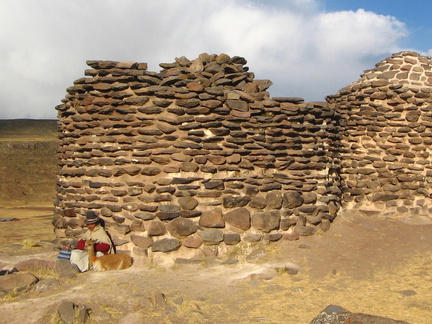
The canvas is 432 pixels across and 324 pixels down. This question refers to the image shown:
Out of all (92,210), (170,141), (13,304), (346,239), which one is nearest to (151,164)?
(170,141)

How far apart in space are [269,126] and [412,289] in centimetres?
332

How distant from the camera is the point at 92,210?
7.31 metres

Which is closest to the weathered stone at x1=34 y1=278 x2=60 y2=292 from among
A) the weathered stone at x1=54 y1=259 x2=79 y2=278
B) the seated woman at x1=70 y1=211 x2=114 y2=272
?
the weathered stone at x1=54 y1=259 x2=79 y2=278

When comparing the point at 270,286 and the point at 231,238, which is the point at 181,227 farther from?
the point at 270,286

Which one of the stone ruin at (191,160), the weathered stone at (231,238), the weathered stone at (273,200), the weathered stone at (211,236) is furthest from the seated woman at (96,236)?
the weathered stone at (273,200)

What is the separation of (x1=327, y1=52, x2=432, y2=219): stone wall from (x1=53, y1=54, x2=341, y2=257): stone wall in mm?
1943

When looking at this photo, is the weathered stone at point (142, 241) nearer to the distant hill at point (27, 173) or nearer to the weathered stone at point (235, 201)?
the weathered stone at point (235, 201)

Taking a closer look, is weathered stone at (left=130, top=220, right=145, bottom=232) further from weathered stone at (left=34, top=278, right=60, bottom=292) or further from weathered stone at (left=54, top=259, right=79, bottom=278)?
weathered stone at (left=34, top=278, right=60, bottom=292)

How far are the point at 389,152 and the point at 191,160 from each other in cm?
462

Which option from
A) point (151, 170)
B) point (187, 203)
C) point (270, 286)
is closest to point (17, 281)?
point (151, 170)

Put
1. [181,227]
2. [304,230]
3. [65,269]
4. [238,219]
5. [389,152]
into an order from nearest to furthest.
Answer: [65,269], [181,227], [238,219], [304,230], [389,152]

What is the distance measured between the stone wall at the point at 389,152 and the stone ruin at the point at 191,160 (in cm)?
137

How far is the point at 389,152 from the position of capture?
937 cm

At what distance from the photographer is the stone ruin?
276 inches
